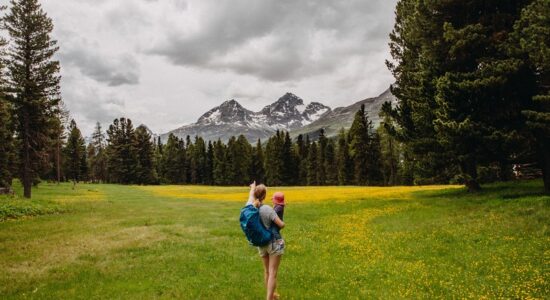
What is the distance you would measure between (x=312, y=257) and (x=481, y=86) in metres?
15.8

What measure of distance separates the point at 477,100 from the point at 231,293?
20490mm

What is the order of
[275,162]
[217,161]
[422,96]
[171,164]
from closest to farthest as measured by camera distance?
1. [422,96]
2. [275,162]
3. [217,161]
4. [171,164]

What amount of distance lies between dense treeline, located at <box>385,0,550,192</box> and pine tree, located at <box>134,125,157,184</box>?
96766mm

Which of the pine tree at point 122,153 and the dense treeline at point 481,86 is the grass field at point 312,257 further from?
the pine tree at point 122,153

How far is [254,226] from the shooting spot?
28.0 ft

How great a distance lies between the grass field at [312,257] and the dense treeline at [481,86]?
3.29m

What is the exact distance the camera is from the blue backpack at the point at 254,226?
853 cm

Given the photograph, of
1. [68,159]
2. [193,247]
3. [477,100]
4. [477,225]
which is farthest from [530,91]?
[68,159]

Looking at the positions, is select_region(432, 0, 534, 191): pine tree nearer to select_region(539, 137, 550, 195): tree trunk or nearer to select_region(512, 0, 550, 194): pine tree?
select_region(512, 0, 550, 194): pine tree

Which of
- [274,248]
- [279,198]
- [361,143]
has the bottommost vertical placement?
[274,248]

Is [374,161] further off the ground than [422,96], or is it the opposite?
[422,96]

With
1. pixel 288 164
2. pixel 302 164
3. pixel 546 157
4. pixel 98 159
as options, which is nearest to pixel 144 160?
pixel 98 159

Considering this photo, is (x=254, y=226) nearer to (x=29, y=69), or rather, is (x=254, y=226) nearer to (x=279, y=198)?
(x=279, y=198)

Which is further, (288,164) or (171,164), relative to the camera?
(171,164)
